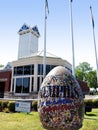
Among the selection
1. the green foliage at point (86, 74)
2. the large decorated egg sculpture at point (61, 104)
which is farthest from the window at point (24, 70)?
the green foliage at point (86, 74)

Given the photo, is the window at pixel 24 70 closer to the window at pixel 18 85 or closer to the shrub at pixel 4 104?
the window at pixel 18 85

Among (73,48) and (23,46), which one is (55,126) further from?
(23,46)

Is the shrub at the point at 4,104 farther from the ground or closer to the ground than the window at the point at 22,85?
closer to the ground

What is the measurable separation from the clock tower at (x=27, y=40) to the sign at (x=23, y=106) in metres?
48.6

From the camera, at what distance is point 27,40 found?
67562 millimetres

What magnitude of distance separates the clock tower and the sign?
48.6 metres

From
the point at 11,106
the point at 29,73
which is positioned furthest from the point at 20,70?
the point at 11,106

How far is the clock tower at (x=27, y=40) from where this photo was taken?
217 ft

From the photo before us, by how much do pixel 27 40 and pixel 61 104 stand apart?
61980 mm

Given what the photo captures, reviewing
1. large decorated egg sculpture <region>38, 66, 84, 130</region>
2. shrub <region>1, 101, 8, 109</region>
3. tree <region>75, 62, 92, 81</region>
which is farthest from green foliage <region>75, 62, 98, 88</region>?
large decorated egg sculpture <region>38, 66, 84, 130</region>

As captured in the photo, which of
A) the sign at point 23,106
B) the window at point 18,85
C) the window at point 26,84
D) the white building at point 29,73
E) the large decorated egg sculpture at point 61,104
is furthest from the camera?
the window at point 18,85

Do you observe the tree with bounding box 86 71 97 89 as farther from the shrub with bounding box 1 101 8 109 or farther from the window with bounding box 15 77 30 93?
the shrub with bounding box 1 101 8 109

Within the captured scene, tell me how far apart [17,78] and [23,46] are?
36724mm

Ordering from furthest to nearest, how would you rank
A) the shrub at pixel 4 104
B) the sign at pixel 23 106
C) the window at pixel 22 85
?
1. the window at pixel 22 85
2. the shrub at pixel 4 104
3. the sign at pixel 23 106
